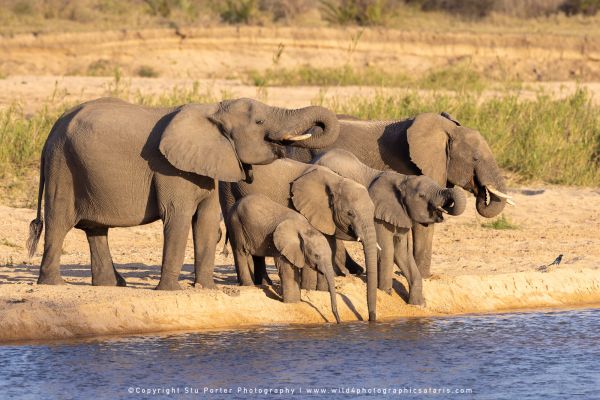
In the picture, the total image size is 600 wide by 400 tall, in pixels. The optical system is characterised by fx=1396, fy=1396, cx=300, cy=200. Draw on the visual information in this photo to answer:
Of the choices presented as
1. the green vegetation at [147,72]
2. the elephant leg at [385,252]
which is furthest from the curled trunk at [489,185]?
the green vegetation at [147,72]

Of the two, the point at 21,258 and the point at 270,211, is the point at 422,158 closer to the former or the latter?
the point at 270,211

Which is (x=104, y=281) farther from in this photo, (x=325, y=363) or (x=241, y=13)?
(x=241, y=13)

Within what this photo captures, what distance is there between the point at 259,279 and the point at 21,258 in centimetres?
303

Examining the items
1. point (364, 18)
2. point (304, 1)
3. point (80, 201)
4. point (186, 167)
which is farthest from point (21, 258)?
point (304, 1)

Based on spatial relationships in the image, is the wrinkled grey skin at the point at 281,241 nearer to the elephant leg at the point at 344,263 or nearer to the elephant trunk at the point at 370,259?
the elephant trunk at the point at 370,259

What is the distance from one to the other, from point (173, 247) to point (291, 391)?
7.29ft

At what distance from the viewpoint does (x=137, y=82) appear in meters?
23.8

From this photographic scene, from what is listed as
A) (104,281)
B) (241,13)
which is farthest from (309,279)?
(241,13)

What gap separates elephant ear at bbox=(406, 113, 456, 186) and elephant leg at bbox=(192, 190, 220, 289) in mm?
2114

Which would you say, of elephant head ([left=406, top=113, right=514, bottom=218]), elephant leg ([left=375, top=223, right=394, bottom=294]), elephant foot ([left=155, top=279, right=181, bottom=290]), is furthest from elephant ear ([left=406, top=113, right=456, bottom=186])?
elephant foot ([left=155, top=279, right=181, bottom=290])

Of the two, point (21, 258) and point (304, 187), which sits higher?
point (304, 187)

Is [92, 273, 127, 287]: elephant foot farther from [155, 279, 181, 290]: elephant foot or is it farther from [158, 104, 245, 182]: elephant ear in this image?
[158, 104, 245, 182]: elephant ear

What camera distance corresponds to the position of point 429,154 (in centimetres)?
1234

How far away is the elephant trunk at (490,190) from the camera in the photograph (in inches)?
487
